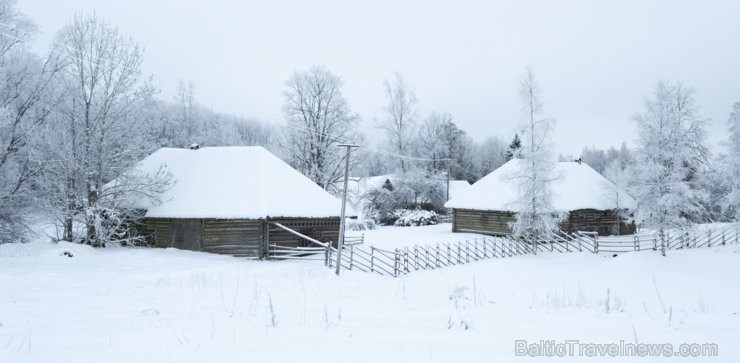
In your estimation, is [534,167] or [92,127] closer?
[92,127]

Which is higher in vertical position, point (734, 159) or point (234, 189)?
point (734, 159)

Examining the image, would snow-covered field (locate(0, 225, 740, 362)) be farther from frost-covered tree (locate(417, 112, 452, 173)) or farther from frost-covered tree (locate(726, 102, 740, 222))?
frost-covered tree (locate(417, 112, 452, 173))

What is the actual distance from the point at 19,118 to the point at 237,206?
1035cm

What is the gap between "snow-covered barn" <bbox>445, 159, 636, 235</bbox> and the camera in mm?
34938

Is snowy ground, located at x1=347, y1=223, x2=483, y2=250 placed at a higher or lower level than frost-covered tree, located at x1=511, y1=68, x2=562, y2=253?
lower

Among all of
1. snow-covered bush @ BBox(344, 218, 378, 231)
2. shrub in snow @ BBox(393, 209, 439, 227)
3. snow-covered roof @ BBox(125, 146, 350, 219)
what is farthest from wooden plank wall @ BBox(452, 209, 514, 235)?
snow-covered roof @ BBox(125, 146, 350, 219)

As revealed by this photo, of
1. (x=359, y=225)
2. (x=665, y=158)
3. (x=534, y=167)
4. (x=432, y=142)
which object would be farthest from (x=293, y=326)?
(x=432, y=142)

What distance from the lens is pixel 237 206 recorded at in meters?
22.8

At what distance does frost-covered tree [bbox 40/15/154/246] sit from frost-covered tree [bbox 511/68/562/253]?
22.1 metres

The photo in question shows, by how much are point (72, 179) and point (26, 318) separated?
18.0 metres

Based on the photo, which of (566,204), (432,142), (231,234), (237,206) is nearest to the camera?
(237,206)

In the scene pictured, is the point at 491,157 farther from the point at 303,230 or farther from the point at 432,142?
the point at 303,230

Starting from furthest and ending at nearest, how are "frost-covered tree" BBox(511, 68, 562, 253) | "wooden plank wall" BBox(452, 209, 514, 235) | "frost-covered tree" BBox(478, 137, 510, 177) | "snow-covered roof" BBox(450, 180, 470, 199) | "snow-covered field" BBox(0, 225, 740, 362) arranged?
"frost-covered tree" BBox(478, 137, 510, 177)
"snow-covered roof" BBox(450, 180, 470, 199)
"wooden plank wall" BBox(452, 209, 514, 235)
"frost-covered tree" BBox(511, 68, 562, 253)
"snow-covered field" BBox(0, 225, 740, 362)

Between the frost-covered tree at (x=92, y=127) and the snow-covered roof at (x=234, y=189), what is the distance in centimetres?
201
